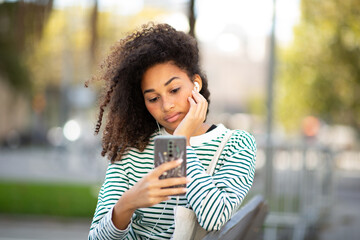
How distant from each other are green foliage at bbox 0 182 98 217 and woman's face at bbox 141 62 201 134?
7303mm

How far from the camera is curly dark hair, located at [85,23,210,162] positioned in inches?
81.5

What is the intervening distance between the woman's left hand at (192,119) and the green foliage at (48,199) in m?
7.41

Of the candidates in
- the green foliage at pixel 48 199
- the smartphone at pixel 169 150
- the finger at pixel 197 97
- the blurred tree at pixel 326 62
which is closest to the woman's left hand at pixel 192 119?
the finger at pixel 197 97

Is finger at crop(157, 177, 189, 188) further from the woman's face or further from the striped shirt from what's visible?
the woman's face

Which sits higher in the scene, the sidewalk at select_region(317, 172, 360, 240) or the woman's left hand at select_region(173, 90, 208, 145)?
the sidewalk at select_region(317, 172, 360, 240)

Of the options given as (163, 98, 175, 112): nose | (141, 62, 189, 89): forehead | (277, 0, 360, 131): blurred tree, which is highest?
(277, 0, 360, 131): blurred tree

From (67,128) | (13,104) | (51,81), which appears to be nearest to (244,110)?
(51,81)

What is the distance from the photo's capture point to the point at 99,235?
1896 mm

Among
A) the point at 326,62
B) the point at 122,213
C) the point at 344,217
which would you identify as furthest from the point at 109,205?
the point at 326,62

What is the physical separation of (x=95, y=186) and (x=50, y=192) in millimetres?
2090

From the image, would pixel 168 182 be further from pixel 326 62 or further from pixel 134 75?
pixel 326 62

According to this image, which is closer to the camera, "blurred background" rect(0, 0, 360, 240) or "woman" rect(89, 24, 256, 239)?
"woman" rect(89, 24, 256, 239)

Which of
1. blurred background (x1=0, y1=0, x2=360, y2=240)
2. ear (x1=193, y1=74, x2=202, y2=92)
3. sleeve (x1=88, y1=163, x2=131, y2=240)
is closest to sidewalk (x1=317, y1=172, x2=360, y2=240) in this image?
blurred background (x1=0, y1=0, x2=360, y2=240)

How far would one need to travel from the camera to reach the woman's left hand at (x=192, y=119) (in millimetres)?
1868
